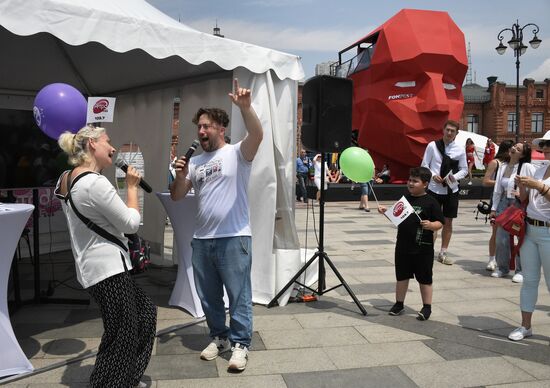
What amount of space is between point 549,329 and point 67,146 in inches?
172

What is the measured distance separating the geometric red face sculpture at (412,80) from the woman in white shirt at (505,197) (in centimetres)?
1471

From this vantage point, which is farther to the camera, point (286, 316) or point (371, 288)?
point (371, 288)

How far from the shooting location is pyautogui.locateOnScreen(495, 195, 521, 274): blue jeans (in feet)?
21.4

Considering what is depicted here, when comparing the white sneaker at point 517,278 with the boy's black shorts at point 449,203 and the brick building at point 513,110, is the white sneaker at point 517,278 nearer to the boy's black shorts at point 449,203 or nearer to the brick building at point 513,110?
the boy's black shorts at point 449,203

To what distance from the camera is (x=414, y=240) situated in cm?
459

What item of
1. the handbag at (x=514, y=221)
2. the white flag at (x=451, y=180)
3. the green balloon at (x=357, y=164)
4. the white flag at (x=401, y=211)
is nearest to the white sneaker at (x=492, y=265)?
the white flag at (x=451, y=180)

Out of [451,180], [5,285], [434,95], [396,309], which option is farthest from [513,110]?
[5,285]

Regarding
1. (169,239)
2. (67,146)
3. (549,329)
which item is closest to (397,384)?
(549,329)

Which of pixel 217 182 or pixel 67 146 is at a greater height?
pixel 67 146

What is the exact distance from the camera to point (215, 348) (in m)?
3.69

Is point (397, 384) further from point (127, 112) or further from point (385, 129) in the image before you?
point (385, 129)

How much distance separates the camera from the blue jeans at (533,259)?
394cm

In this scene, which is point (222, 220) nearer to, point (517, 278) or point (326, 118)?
point (326, 118)

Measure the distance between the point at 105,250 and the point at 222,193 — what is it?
38.2 inches
